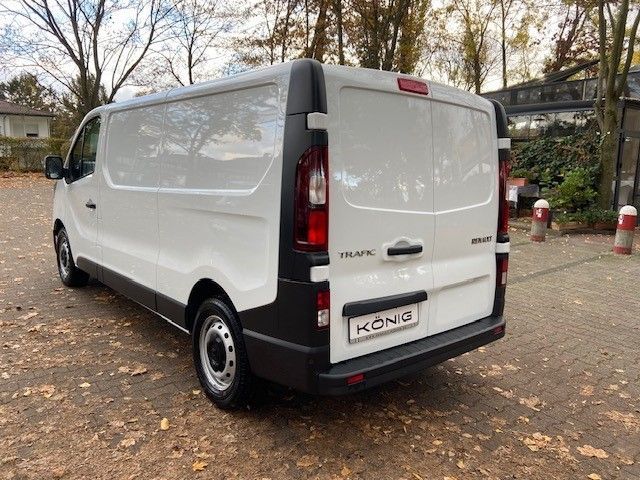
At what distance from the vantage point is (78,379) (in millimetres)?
3586

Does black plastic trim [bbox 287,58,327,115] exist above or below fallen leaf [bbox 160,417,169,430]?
above

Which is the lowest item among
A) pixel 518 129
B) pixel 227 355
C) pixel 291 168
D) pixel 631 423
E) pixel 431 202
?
pixel 631 423

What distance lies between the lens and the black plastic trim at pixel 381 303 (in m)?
2.67

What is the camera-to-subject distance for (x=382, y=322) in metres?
2.84

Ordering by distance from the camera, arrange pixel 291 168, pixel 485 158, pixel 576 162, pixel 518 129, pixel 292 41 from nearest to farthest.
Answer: pixel 291 168, pixel 485 158, pixel 576 162, pixel 518 129, pixel 292 41

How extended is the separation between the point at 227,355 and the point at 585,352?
129 inches

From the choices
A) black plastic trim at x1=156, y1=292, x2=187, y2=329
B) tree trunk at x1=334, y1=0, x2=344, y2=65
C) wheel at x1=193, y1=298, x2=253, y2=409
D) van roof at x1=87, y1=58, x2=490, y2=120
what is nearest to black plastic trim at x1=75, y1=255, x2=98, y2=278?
black plastic trim at x1=156, y1=292, x2=187, y2=329

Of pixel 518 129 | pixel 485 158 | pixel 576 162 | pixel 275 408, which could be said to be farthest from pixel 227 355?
pixel 518 129

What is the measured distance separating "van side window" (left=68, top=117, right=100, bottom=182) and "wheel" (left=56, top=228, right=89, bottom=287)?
0.89 m

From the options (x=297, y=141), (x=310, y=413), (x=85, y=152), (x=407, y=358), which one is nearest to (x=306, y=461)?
(x=310, y=413)

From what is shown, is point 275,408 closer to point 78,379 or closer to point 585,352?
point 78,379

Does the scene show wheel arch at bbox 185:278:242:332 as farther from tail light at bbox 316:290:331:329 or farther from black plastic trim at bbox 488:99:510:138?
black plastic trim at bbox 488:99:510:138

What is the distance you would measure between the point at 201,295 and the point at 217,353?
1.38 feet

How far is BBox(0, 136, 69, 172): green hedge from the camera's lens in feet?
76.8
